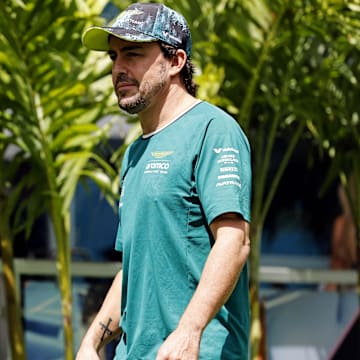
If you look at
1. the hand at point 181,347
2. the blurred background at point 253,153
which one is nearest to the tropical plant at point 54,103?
the blurred background at point 253,153

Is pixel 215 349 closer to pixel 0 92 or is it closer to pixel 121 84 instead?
pixel 121 84

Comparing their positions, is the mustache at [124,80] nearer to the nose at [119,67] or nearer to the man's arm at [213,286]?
the nose at [119,67]

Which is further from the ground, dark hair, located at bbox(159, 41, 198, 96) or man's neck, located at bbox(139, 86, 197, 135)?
dark hair, located at bbox(159, 41, 198, 96)

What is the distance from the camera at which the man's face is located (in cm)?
279

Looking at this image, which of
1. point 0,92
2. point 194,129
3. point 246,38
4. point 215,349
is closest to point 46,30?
point 0,92

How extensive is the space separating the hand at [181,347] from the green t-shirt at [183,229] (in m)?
0.14

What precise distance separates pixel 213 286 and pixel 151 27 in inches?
31.1

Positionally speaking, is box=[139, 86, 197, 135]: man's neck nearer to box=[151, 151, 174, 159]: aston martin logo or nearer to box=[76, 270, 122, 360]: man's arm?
box=[151, 151, 174, 159]: aston martin logo

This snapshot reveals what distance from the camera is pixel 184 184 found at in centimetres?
264

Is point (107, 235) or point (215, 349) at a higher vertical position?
point (215, 349)

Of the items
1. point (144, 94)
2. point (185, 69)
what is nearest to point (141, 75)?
point (144, 94)

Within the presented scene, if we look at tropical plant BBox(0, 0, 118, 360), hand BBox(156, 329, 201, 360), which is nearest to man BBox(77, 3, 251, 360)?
hand BBox(156, 329, 201, 360)

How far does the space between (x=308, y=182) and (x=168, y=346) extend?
4226 millimetres

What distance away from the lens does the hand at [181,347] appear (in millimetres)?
2418
